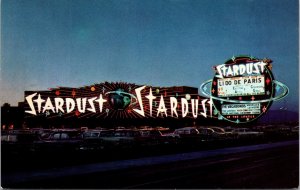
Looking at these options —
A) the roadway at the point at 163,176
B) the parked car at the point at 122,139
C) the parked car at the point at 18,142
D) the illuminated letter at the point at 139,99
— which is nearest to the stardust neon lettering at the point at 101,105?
the illuminated letter at the point at 139,99

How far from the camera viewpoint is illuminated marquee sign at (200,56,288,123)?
36531mm

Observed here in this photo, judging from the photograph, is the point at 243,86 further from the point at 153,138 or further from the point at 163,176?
the point at 163,176

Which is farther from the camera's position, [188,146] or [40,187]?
[188,146]

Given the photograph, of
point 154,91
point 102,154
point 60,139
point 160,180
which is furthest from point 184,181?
point 154,91

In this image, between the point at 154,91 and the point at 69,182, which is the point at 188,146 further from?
the point at 154,91

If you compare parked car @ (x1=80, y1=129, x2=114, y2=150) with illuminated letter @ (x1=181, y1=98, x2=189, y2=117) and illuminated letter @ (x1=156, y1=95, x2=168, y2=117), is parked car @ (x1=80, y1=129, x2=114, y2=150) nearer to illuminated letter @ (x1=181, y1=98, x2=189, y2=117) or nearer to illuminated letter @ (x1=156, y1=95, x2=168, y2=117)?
illuminated letter @ (x1=156, y1=95, x2=168, y2=117)

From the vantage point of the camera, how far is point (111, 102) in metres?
55.4

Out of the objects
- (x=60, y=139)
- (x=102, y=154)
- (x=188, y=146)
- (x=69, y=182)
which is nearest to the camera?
(x=69, y=182)

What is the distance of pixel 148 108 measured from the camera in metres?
60.0

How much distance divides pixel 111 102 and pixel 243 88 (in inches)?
901

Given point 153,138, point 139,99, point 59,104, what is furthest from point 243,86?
point 59,104

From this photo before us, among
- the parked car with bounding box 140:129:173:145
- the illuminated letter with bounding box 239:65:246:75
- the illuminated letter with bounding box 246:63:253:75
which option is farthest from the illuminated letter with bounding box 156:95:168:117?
the parked car with bounding box 140:129:173:145

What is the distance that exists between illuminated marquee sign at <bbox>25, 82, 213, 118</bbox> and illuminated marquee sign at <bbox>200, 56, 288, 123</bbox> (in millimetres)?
13844

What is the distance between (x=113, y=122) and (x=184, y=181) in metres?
45.7
